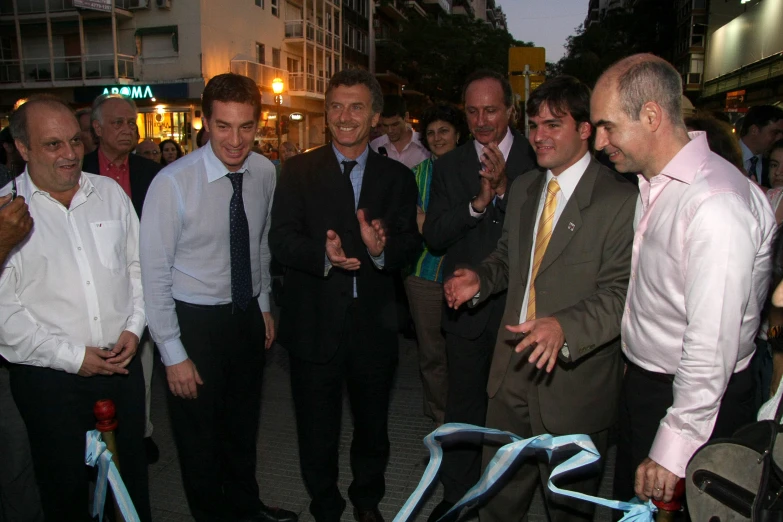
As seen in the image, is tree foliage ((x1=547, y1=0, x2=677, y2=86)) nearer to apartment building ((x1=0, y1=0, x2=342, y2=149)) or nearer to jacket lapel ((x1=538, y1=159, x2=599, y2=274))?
apartment building ((x1=0, y1=0, x2=342, y2=149))

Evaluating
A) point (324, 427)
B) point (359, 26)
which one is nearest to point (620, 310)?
point (324, 427)

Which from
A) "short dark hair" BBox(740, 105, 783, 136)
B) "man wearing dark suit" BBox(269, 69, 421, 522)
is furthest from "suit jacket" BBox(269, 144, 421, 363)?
"short dark hair" BBox(740, 105, 783, 136)

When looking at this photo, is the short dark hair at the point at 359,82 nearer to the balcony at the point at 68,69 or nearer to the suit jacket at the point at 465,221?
the suit jacket at the point at 465,221

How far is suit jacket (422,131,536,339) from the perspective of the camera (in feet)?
11.4

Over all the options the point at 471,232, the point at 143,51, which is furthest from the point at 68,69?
the point at 471,232

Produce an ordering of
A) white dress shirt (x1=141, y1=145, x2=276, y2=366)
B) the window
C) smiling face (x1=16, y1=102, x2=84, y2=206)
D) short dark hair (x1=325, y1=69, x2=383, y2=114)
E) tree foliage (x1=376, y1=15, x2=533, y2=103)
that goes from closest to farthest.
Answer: smiling face (x1=16, y1=102, x2=84, y2=206)
white dress shirt (x1=141, y1=145, x2=276, y2=366)
short dark hair (x1=325, y1=69, x2=383, y2=114)
the window
tree foliage (x1=376, y1=15, x2=533, y2=103)

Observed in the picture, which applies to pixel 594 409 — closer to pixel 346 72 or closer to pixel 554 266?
pixel 554 266

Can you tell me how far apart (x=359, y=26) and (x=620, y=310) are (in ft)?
145

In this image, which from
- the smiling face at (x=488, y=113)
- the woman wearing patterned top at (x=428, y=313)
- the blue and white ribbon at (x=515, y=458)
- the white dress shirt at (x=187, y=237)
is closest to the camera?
the blue and white ribbon at (x=515, y=458)

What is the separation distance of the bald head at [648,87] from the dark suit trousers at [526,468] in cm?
119

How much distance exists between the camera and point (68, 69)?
2662 cm

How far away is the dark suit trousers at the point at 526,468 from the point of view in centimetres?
271

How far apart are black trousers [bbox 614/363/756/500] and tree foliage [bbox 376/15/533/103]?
3806cm

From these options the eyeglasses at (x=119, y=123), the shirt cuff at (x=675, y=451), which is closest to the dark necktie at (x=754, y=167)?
the shirt cuff at (x=675, y=451)
